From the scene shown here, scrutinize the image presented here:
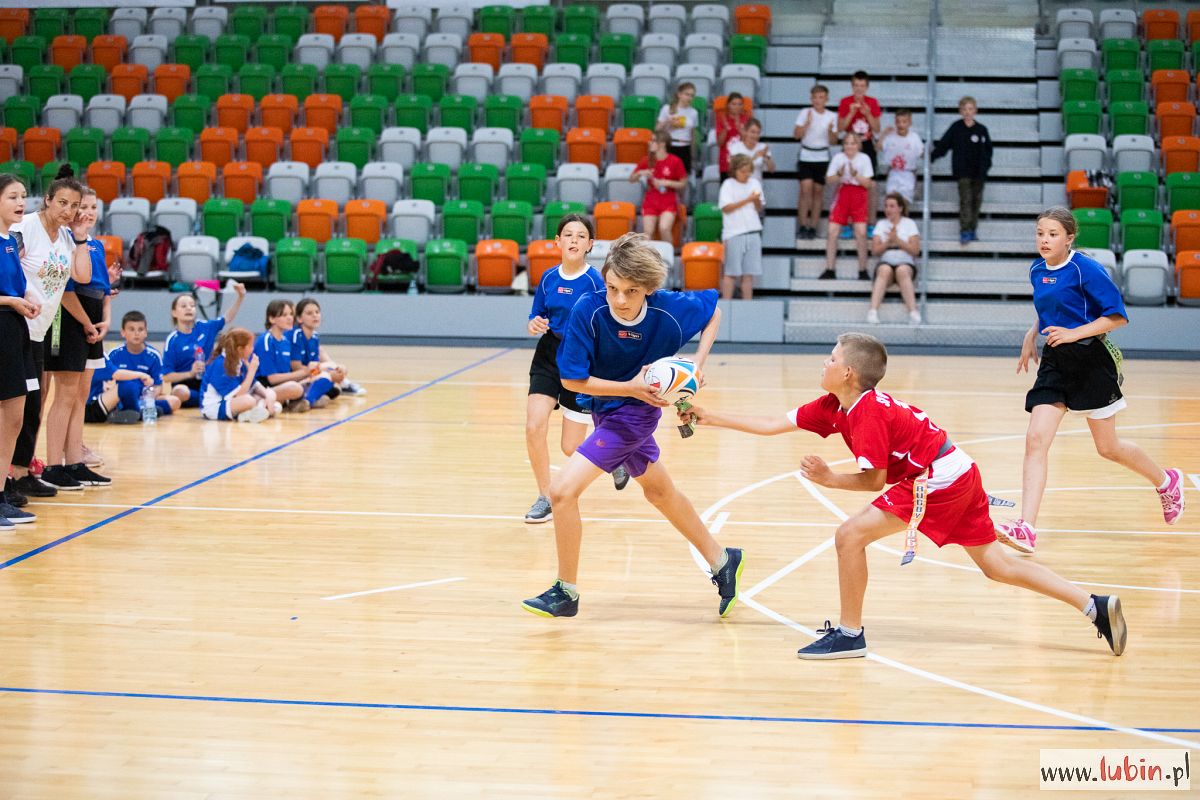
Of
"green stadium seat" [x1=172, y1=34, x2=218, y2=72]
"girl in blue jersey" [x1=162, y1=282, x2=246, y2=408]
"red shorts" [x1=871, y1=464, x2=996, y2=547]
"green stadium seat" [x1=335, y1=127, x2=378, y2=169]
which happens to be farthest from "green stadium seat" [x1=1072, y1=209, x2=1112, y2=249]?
"green stadium seat" [x1=172, y1=34, x2=218, y2=72]

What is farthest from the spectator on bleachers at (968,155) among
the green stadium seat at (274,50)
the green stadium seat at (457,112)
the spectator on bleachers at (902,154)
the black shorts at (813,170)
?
the green stadium seat at (274,50)

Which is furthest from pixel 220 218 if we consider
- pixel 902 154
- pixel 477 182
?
pixel 902 154

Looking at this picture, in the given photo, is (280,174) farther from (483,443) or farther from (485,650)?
(485,650)

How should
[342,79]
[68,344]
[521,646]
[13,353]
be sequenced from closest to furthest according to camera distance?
[521,646], [13,353], [68,344], [342,79]

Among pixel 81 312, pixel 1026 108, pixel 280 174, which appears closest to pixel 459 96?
pixel 280 174

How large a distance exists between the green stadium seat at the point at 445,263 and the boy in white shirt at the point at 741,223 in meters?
3.51

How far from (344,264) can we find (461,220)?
1.71 meters

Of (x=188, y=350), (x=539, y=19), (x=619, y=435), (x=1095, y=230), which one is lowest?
(x=188, y=350)

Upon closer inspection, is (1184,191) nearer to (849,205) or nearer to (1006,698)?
(849,205)

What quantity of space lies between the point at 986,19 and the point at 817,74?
3.27 metres

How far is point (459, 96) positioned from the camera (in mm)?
19672

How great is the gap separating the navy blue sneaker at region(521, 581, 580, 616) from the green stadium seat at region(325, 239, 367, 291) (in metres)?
12.5

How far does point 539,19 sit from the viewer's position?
21.4 metres

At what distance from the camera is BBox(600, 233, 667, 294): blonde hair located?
5008mm
